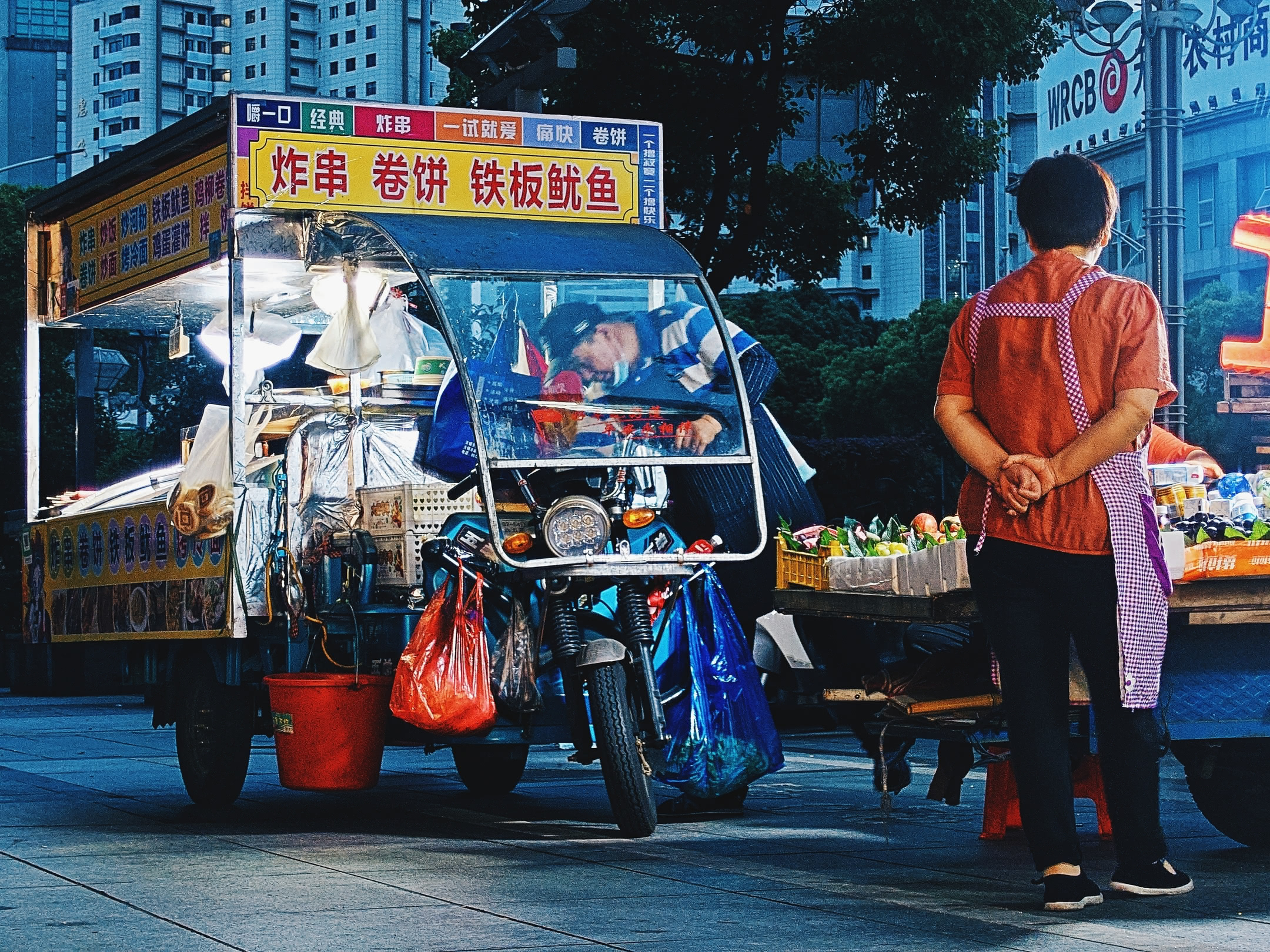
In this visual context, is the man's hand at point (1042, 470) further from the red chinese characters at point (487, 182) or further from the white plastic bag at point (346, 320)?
the white plastic bag at point (346, 320)

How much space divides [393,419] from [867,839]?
3.64m

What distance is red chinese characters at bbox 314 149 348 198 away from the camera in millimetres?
8344

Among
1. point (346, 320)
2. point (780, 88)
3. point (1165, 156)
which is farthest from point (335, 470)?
point (780, 88)

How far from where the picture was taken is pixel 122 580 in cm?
917

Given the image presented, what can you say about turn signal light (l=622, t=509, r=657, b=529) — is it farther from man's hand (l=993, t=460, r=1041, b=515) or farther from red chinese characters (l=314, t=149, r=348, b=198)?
man's hand (l=993, t=460, r=1041, b=515)

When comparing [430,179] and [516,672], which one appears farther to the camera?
[430,179]

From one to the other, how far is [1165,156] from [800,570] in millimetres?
8976

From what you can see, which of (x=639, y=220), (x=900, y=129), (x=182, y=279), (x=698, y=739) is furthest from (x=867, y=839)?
(x=900, y=129)

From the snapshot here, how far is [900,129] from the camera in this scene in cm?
1859

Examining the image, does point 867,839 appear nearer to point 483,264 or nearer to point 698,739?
point 698,739

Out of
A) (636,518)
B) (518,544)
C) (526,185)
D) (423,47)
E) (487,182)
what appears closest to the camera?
Answer: (518,544)

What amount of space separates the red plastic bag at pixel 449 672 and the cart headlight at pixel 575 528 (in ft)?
1.16

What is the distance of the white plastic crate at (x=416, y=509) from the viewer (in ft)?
26.9

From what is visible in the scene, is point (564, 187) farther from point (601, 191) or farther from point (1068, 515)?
point (1068, 515)
